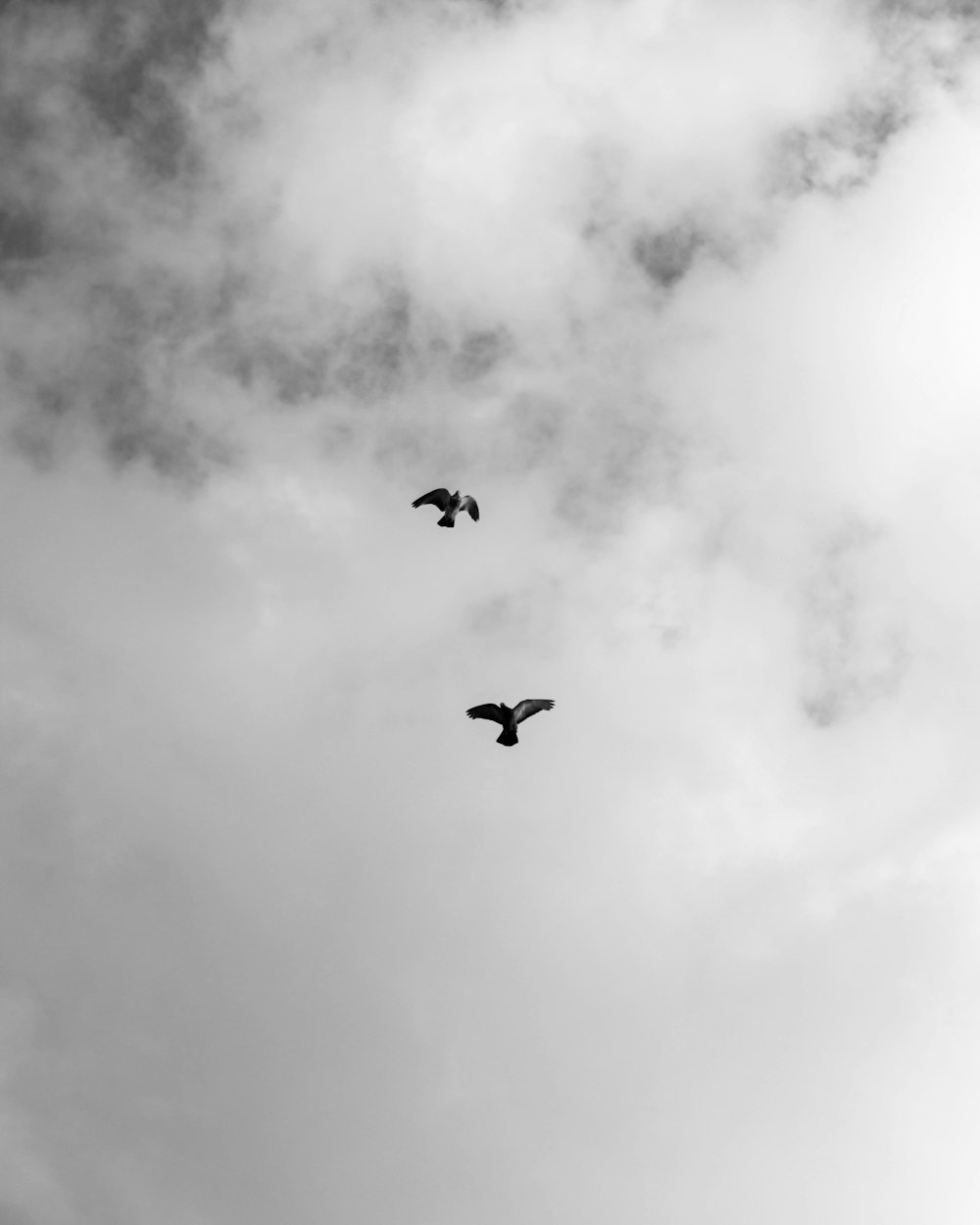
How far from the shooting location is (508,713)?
179 ft

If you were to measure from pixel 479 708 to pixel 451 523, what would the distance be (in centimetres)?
912

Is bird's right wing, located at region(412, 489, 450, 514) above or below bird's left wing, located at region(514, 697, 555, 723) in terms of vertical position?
above

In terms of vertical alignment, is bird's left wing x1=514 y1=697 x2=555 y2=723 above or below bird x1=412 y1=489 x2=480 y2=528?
below

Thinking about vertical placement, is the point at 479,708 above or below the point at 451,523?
below

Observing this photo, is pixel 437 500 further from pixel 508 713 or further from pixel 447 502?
pixel 508 713

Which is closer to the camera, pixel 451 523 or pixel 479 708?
pixel 479 708

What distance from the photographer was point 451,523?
2302 inches

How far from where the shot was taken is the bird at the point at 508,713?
5375 cm

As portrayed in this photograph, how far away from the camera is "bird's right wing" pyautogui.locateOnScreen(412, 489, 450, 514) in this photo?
5991cm

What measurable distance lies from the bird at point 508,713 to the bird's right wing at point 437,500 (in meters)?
10.6

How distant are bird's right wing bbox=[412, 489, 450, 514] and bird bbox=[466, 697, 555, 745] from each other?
34.9 feet

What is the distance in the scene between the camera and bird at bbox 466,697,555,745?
2116 inches

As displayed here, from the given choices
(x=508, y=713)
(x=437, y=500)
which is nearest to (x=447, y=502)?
(x=437, y=500)

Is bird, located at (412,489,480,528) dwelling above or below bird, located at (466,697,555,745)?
above
